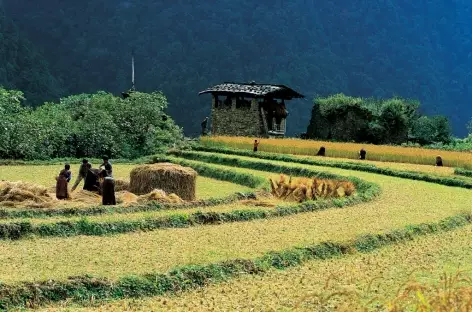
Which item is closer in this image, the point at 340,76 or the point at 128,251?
the point at 128,251

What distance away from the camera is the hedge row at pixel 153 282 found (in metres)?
8.20

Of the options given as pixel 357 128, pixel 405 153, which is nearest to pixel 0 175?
pixel 405 153

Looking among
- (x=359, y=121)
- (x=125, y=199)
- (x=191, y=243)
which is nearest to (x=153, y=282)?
(x=191, y=243)

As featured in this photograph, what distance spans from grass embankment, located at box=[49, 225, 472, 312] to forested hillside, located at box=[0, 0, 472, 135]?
219 feet

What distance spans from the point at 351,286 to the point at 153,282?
2.41m

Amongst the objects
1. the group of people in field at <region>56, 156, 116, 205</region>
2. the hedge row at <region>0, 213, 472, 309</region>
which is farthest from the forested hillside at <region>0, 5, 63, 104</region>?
the hedge row at <region>0, 213, 472, 309</region>

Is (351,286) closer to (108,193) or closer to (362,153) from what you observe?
(108,193)

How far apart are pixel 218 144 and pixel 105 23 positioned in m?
56.7

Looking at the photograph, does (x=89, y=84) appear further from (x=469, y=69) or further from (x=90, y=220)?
(x=90, y=220)

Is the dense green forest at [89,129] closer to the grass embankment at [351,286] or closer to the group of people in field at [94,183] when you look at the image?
the group of people in field at [94,183]

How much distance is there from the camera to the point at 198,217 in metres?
14.5

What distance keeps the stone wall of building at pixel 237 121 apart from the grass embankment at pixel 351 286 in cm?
4270

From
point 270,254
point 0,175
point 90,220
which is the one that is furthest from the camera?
point 0,175

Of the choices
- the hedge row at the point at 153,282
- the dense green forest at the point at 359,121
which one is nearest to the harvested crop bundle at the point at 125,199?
the hedge row at the point at 153,282
